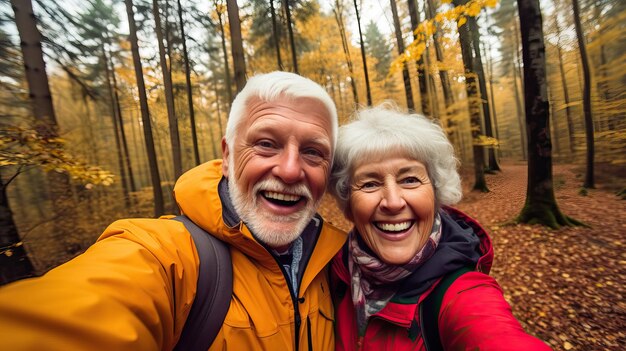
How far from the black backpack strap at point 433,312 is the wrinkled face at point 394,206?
22cm

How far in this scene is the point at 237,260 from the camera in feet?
4.43

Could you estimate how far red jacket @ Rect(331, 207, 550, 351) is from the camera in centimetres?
107

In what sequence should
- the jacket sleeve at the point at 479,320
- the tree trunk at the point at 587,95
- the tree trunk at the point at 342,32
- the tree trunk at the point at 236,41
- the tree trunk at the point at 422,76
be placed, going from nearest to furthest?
1. the jacket sleeve at the point at 479,320
2. the tree trunk at the point at 587,95
3. the tree trunk at the point at 422,76
4. the tree trunk at the point at 236,41
5. the tree trunk at the point at 342,32

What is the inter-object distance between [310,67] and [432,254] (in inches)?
580

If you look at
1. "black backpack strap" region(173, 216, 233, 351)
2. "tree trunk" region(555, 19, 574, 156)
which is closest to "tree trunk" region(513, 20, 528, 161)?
"tree trunk" region(555, 19, 574, 156)

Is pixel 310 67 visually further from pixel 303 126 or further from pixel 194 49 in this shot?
pixel 303 126

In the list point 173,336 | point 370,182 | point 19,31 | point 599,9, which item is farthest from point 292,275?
point 19,31

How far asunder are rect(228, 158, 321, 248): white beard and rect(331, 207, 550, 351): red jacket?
1.69 ft

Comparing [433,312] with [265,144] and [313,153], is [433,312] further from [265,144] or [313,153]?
[265,144]

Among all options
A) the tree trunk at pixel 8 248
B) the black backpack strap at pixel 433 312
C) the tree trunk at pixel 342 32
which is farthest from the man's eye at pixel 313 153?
the tree trunk at pixel 342 32

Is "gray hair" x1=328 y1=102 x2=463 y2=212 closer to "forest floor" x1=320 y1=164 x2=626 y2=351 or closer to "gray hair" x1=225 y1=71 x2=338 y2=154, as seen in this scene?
"gray hair" x1=225 y1=71 x2=338 y2=154

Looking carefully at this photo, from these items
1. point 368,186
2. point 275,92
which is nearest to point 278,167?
point 275,92

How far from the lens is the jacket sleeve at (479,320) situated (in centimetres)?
101

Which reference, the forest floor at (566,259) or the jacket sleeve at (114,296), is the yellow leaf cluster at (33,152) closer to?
the jacket sleeve at (114,296)
